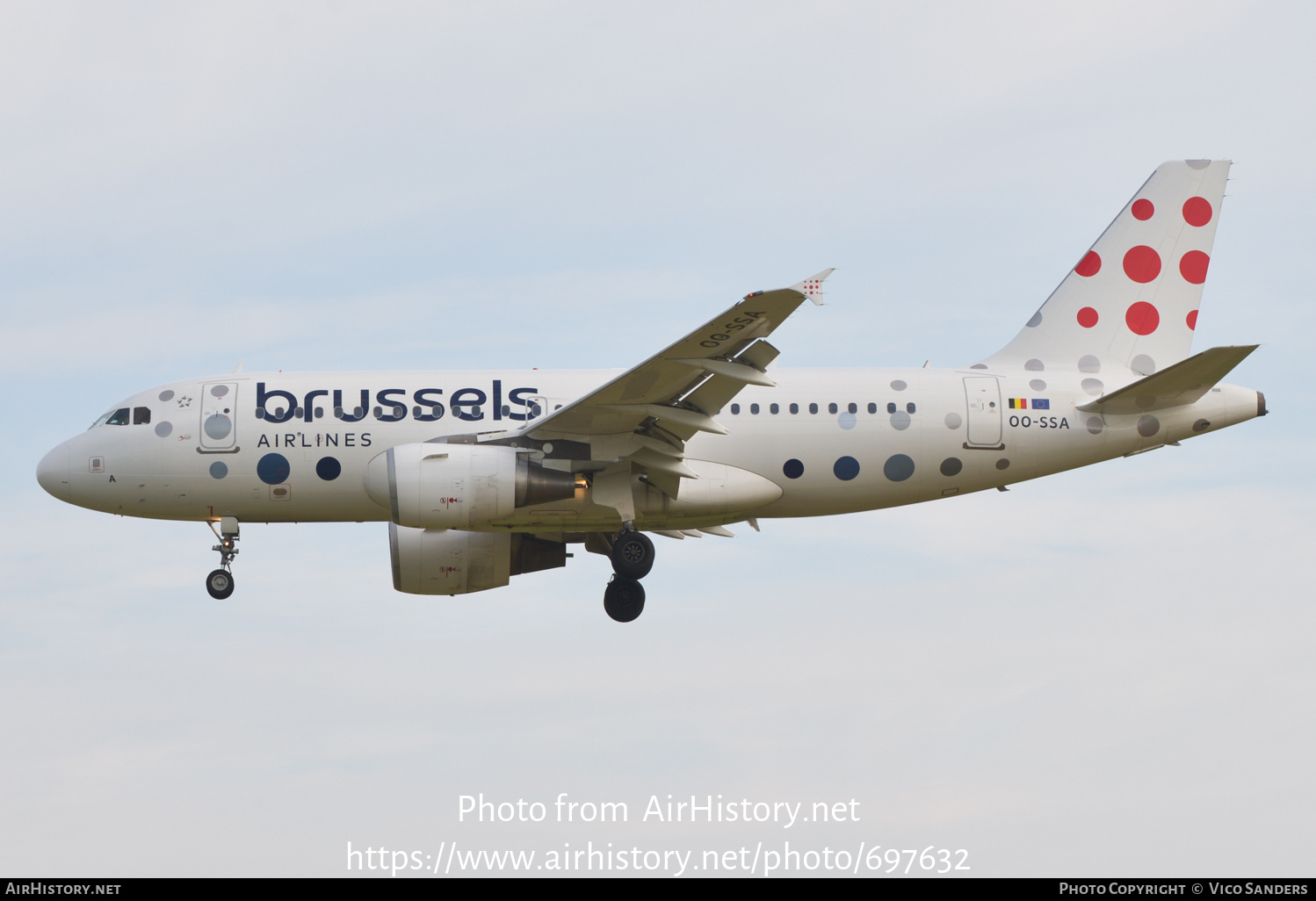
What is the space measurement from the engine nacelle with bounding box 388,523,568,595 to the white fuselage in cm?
86

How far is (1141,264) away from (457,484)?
13.0m

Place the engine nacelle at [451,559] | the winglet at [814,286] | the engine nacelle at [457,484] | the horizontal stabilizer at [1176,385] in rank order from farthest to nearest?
the engine nacelle at [451,559], the horizontal stabilizer at [1176,385], the engine nacelle at [457,484], the winglet at [814,286]

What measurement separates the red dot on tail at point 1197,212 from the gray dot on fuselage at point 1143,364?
279 cm

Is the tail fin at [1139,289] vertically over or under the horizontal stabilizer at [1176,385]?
over

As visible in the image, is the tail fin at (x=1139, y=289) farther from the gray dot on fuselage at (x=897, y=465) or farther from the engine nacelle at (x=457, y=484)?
the engine nacelle at (x=457, y=484)

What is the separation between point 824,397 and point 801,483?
4.84 ft

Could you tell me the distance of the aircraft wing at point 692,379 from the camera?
57.3 ft

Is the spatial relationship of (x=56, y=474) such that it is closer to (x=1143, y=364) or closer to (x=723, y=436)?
(x=723, y=436)

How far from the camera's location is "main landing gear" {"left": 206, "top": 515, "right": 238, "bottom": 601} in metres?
23.0

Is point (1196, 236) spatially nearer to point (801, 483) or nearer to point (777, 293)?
point (801, 483)

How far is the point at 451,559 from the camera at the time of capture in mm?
23375

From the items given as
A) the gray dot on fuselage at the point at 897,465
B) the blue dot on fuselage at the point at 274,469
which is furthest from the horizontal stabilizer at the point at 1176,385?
the blue dot on fuselage at the point at 274,469

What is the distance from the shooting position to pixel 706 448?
21891mm

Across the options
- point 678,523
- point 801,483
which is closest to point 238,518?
point 678,523
